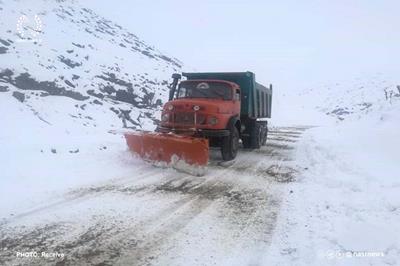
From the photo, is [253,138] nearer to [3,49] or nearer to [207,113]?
[207,113]

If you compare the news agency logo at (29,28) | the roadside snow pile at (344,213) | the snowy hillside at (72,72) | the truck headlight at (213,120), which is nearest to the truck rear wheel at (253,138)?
the roadside snow pile at (344,213)

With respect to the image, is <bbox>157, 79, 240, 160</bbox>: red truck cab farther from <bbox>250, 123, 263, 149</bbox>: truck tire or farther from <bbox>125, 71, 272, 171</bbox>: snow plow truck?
<bbox>250, 123, 263, 149</bbox>: truck tire

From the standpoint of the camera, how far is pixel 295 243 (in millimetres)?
5164

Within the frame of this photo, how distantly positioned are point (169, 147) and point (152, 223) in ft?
13.6

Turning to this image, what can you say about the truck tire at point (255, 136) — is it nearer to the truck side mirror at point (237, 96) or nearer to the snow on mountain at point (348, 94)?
the truck side mirror at point (237, 96)

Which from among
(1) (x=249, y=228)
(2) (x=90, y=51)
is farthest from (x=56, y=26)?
(1) (x=249, y=228)

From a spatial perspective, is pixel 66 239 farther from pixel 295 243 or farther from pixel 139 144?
pixel 139 144

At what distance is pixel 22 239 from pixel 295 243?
11.4 feet

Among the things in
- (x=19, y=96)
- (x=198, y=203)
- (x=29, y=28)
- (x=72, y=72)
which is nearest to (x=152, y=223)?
(x=198, y=203)

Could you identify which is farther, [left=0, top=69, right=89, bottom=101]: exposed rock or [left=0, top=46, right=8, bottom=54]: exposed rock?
[left=0, top=46, right=8, bottom=54]: exposed rock

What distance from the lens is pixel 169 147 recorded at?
32.6ft

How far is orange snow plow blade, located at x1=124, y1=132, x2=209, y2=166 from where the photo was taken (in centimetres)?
951

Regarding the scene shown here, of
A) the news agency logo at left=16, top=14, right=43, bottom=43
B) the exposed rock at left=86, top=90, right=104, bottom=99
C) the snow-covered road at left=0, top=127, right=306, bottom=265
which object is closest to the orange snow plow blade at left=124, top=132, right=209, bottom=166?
the snow-covered road at left=0, top=127, right=306, bottom=265

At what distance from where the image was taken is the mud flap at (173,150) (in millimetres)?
9516
